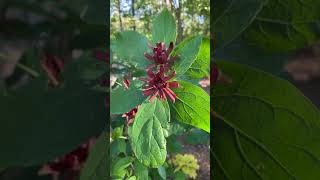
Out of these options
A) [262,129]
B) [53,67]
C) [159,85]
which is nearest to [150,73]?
[159,85]

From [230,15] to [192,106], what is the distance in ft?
0.89

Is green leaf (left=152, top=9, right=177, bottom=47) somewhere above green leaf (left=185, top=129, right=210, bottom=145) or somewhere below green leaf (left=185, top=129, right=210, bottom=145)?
above

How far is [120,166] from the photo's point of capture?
1278 mm

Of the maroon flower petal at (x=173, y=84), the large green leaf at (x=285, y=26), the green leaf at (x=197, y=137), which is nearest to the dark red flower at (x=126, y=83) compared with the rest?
the maroon flower petal at (x=173, y=84)

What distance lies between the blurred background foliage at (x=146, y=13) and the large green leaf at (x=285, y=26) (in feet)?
0.64

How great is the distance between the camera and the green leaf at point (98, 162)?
1.27 meters

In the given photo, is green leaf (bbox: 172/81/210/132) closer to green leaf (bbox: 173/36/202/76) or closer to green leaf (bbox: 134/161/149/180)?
green leaf (bbox: 173/36/202/76)

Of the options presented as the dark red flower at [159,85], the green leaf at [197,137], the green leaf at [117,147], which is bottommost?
the green leaf at [117,147]

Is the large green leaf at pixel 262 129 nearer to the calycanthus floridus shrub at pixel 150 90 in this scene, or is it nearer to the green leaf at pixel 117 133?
the calycanthus floridus shrub at pixel 150 90

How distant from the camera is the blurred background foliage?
4.09ft

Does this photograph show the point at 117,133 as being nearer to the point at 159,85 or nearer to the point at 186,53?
the point at 159,85

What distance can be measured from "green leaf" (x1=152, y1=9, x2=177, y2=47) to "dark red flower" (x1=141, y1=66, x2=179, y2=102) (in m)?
0.07

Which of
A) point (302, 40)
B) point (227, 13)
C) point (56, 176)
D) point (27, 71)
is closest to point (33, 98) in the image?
point (27, 71)

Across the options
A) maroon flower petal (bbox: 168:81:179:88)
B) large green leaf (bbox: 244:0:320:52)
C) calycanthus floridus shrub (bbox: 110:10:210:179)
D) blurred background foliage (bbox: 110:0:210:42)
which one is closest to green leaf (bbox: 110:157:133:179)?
calycanthus floridus shrub (bbox: 110:10:210:179)
